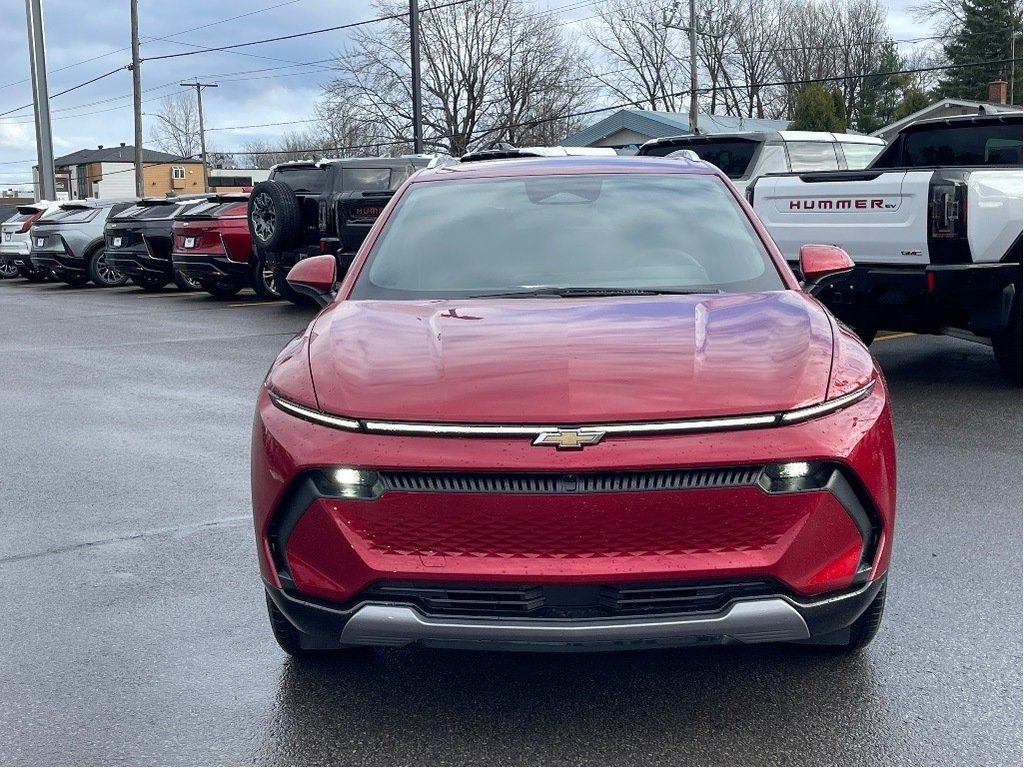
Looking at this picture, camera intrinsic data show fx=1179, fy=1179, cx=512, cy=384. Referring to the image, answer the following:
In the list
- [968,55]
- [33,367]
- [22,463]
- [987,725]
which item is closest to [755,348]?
[987,725]

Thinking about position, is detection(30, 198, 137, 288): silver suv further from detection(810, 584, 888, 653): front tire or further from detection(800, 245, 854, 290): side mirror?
detection(810, 584, 888, 653): front tire

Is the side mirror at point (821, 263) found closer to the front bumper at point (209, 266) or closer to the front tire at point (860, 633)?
the front tire at point (860, 633)

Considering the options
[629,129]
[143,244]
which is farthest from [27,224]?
[629,129]

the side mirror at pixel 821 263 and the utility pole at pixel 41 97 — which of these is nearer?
the side mirror at pixel 821 263

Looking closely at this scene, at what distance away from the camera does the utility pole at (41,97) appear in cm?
3512

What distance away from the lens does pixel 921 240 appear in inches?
313

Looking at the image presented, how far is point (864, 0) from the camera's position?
241 ft

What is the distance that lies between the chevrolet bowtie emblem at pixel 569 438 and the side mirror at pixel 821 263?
1.94m

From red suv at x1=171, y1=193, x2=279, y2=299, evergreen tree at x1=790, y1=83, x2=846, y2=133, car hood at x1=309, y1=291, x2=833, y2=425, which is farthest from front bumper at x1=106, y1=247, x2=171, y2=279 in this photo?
evergreen tree at x1=790, y1=83, x2=846, y2=133

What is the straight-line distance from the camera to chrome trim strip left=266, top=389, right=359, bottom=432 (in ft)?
9.93

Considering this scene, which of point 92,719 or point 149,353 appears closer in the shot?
point 92,719

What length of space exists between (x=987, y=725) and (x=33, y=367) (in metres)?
10.5

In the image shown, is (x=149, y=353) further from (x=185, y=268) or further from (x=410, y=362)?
(x=410, y=362)

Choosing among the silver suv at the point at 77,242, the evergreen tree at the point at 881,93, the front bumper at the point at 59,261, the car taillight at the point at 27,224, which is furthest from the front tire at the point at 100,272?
the evergreen tree at the point at 881,93
